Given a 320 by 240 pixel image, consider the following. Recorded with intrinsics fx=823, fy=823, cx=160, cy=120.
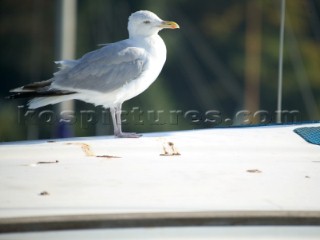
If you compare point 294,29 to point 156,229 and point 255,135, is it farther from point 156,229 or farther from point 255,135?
point 156,229

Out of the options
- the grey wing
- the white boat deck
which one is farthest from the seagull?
the white boat deck

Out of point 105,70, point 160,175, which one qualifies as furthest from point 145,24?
point 160,175

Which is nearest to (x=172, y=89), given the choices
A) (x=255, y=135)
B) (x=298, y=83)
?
(x=298, y=83)

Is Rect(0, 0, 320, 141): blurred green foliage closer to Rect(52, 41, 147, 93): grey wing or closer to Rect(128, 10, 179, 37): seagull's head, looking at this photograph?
Rect(128, 10, 179, 37): seagull's head

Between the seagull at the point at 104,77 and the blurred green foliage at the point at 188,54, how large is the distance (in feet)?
18.9

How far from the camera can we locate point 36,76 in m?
10.9

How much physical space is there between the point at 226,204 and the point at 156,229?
0.85 ft

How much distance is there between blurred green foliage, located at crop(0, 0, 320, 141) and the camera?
11.0 metres

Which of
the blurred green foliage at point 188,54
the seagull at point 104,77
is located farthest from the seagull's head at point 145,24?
the blurred green foliage at point 188,54

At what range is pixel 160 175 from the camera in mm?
2064

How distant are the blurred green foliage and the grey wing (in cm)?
584

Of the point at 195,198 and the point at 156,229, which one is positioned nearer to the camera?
the point at 156,229

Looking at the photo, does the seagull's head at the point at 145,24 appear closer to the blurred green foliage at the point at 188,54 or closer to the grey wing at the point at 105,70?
the grey wing at the point at 105,70

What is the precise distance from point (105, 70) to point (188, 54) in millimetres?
7409
